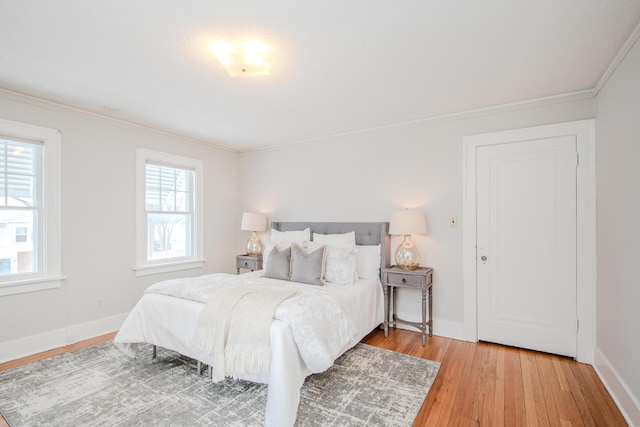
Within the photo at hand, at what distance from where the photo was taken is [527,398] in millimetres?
2350

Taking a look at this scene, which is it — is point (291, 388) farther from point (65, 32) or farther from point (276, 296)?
point (65, 32)

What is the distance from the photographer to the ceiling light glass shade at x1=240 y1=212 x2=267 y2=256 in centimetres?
487

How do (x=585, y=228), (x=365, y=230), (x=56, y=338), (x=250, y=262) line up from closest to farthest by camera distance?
(x=585, y=228) → (x=56, y=338) → (x=365, y=230) → (x=250, y=262)

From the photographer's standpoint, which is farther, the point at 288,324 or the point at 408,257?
the point at 408,257

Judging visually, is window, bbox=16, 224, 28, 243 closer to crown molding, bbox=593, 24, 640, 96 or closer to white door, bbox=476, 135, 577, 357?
white door, bbox=476, 135, 577, 357

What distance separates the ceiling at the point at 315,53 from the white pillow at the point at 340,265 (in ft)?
5.16

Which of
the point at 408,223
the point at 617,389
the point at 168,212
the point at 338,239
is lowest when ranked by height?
the point at 617,389

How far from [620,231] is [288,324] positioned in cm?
251

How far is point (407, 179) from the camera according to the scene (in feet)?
12.8

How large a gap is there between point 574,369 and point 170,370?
3.59 m

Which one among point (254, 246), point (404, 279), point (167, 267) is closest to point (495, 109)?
point (404, 279)

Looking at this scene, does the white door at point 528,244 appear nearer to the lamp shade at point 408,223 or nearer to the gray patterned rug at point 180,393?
the lamp shade at point 408,223

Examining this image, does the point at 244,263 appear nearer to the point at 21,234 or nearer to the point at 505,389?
the point at 21,234

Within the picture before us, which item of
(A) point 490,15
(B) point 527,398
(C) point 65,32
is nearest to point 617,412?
(B) point 527,398
